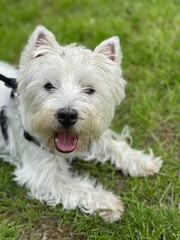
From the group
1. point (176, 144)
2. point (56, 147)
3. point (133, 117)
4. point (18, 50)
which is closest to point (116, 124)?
point (133, 117)

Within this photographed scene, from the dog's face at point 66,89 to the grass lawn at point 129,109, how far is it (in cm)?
73

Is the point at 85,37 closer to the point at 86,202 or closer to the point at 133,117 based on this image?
the point at 133,117

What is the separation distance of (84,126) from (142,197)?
3.46 feet

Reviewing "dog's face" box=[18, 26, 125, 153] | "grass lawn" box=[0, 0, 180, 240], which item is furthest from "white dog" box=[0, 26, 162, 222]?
"grass lawn" box=[0, 0, 180, 240]

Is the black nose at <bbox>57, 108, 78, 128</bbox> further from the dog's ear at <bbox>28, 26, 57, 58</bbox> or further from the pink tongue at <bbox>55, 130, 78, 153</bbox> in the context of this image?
the dog's ear at <bbox>28, 26, 57, 58</bbox>

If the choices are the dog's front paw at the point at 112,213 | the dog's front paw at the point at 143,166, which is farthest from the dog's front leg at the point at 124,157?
the dog's front paw at the point at 112,213

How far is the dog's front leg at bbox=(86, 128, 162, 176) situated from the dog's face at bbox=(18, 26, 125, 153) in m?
0.76

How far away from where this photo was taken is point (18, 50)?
6301 mm

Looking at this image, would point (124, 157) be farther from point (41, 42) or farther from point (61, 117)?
point (41, 42)

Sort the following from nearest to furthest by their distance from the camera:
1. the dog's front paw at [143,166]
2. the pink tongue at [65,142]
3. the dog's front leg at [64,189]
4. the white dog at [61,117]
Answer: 1. the white dog at [61,117]
2. the pink tongue at [65,142]
3. the dog's front leg at [64,189]
4. the dog's front paw at [143,166]

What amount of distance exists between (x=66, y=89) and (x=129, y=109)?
1.72m

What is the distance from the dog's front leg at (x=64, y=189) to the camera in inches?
170

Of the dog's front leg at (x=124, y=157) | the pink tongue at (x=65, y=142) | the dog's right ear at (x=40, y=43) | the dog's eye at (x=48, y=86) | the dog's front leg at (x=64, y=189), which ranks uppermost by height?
the dog's right ear at (x=40, y=43)

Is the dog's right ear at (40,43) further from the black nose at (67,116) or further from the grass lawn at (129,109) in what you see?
the grass lawn at (129,109)
